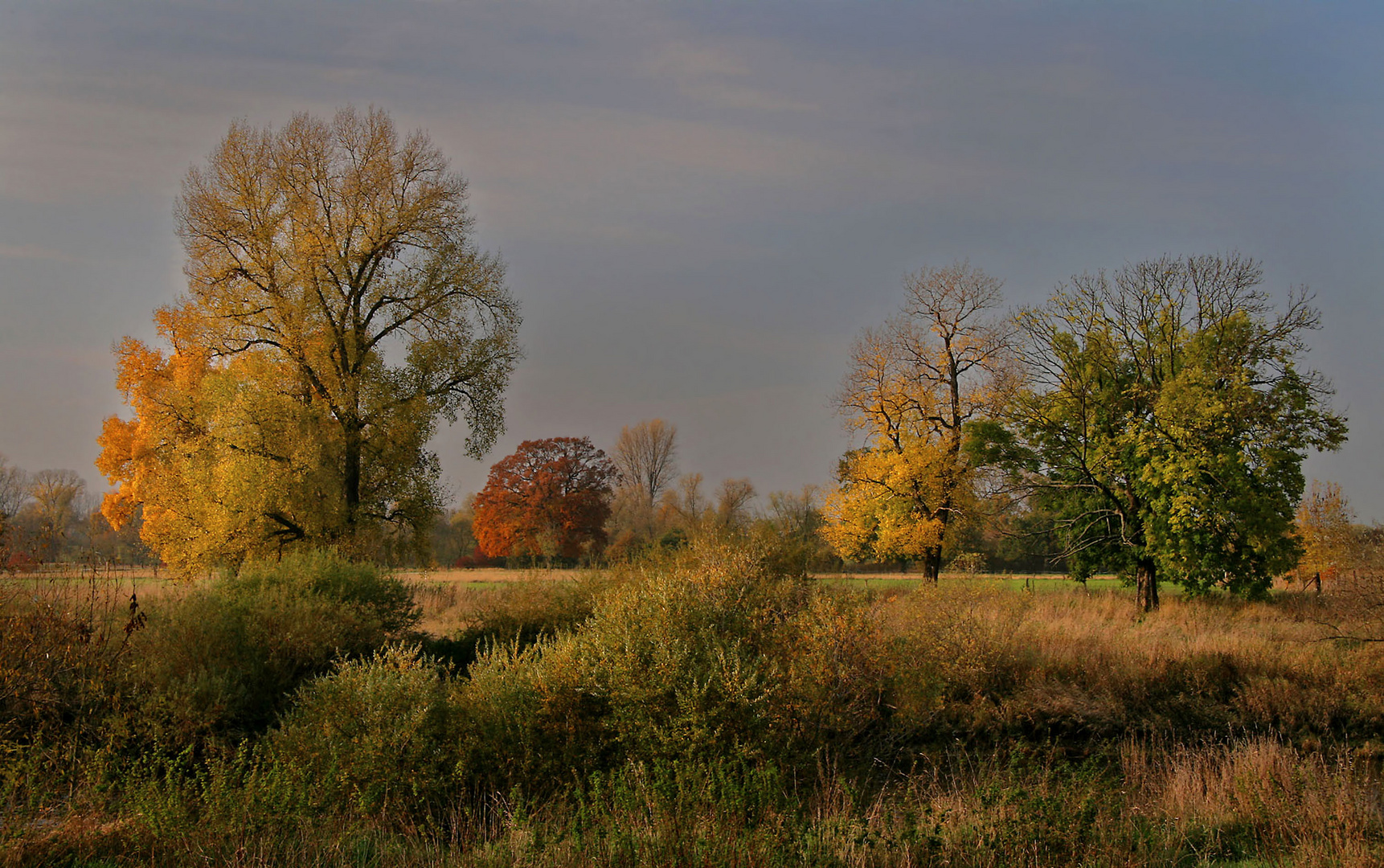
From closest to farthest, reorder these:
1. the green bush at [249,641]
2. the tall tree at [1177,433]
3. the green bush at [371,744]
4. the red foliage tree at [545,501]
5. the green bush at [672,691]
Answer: the green bush at [371,744]
the green bush at [672,691]
the green bush at [249,641]
the tall tree at [1177,433]
the red foliage tree at [545,501]

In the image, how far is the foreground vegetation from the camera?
271 inches

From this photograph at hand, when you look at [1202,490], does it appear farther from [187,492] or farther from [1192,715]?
[187,492]

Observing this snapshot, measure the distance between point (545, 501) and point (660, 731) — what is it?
164 feet

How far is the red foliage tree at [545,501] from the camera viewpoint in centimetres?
5753

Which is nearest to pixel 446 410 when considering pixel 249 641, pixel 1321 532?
pixel 249 641

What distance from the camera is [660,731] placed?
9414 millimetres

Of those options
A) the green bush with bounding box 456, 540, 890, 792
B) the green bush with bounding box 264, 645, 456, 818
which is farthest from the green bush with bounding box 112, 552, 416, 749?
the green bush with bounding box 456, 540, 890, 792

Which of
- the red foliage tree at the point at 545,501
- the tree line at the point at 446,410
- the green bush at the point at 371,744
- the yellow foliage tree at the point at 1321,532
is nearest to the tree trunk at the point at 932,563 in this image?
the tree line at the point at 446,410

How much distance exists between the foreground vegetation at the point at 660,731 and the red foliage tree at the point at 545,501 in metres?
41.1

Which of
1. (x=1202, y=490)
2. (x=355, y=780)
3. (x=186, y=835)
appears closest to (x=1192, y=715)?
(x=1202, y=490)

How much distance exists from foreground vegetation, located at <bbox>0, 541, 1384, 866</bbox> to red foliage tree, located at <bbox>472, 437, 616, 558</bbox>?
41.1 m

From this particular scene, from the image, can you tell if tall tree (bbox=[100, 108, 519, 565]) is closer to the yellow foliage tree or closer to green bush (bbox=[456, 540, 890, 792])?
green bush (bbox=[456, 540, 890, 792])

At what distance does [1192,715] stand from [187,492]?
75.5 feet

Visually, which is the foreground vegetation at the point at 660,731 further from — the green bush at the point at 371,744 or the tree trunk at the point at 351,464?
the tree trunk at the point at 351,464
